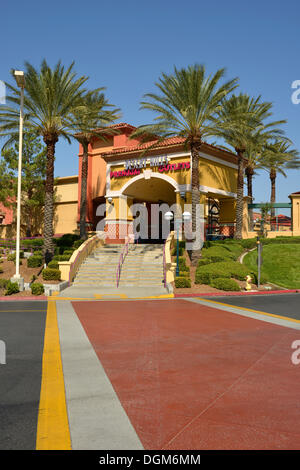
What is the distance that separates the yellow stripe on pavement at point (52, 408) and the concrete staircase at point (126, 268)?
14.2 meters

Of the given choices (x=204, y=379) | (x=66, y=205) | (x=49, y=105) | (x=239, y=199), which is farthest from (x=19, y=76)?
(x=66, y=205)

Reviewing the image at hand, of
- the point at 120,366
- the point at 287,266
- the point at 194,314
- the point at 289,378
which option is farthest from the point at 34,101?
the point at 289,378

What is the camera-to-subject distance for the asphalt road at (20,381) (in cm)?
400

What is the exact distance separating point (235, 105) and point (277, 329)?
24515 mm

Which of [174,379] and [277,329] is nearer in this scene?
[174,379]

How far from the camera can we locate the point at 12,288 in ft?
61.1

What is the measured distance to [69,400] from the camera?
503 centimetres

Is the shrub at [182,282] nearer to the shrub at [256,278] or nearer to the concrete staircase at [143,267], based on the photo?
the concrete staircase at [143,267]

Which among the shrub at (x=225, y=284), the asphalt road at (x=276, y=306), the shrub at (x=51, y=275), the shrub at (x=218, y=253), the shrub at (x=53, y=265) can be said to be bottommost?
the asphalt road at (x=276, y=306)

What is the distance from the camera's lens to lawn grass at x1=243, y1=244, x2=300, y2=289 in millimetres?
23312

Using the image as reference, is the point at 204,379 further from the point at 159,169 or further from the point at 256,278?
the point at 159,169

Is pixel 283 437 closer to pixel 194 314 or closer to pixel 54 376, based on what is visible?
pixel 54 376

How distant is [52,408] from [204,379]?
2.36 metres

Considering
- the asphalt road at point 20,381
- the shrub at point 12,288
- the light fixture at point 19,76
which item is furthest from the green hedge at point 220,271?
the light fixture at point 19,76
